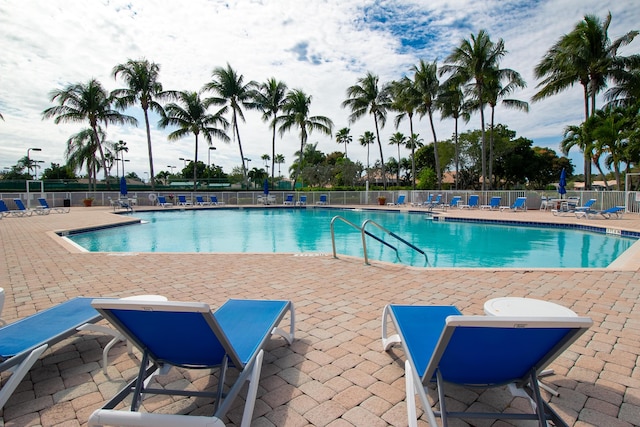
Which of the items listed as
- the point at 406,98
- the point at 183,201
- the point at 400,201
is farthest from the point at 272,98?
the point at 400,201

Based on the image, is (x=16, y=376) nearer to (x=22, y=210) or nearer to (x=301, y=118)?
(x=22, y=210)

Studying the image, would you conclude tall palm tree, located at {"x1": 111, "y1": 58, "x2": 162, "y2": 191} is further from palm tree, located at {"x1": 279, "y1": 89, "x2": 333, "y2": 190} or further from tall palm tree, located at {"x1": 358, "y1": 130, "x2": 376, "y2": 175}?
tall palm tree, located at {"x1": 358, "y1": 130, "x2": 376, "y2": 175}

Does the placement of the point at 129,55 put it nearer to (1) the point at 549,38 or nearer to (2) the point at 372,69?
(2) the point at 372,69

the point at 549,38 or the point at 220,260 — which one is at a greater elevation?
the point at 549,38

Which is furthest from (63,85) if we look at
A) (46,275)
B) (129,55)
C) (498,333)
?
(498,333)

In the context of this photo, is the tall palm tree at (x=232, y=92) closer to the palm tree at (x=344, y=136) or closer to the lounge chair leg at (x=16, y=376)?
the lounge chair leg at (x=16, y=376)

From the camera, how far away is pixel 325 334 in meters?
3.00

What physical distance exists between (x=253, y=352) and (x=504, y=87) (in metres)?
28.8

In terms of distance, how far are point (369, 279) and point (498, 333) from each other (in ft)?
10.9

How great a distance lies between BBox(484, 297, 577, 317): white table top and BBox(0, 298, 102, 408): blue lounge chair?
9.29 feet

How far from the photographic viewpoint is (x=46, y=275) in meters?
5.05

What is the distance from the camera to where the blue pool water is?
8086 millimetres

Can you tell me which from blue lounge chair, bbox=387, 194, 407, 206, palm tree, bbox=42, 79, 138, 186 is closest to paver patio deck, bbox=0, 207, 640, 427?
blue lounge chair, bbox=387, 194, 407, 206

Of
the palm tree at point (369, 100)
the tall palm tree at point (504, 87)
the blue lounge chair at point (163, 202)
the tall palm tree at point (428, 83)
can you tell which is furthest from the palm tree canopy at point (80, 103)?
the tall palm tree at point (504, 87)
